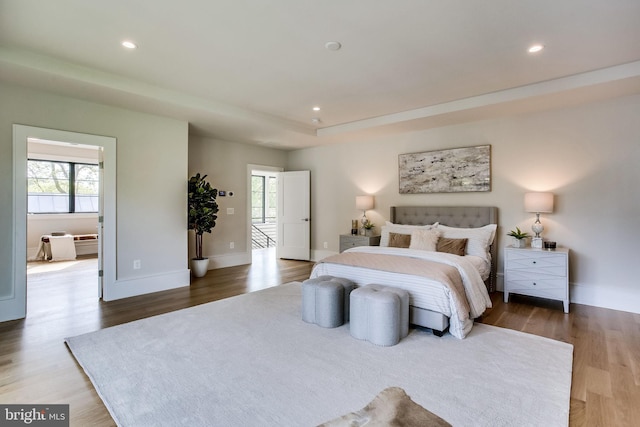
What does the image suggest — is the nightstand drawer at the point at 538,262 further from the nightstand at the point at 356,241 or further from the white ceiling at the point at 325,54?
the nightstand at the point at 356,241

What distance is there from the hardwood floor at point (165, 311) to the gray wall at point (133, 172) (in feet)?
1.96

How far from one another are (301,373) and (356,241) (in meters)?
3.75

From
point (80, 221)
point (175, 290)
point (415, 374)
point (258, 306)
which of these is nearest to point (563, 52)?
point (415, 374)

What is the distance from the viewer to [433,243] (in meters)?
4.55

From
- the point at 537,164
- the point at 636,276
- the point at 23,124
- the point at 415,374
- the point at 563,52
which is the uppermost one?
the point at 563,52

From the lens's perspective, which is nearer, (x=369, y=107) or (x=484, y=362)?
(x=484, y=362)

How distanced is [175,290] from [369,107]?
13.2 feet

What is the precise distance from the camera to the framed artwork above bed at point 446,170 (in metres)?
4.92

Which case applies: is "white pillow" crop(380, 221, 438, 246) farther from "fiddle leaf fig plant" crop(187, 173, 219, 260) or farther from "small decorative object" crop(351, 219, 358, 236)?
"fiddle leaf fig plant" crop(187, 173, 219, 260)

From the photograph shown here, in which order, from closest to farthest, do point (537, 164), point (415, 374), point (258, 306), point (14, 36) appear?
1. point (415, 374)
2. point (14, 36)
3. point (258, 306)
4. point (537, 164)

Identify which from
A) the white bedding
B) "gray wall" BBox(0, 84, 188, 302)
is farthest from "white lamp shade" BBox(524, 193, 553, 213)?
"gray wall" BBox(0, 84, 188, 302)

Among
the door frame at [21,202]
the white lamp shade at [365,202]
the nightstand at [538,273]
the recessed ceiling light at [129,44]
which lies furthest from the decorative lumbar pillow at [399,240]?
the door frame at [21,202]

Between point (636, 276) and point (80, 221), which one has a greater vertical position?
point (80, 221)

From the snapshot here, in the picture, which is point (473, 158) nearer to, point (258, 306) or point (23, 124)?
point (258, 306)
